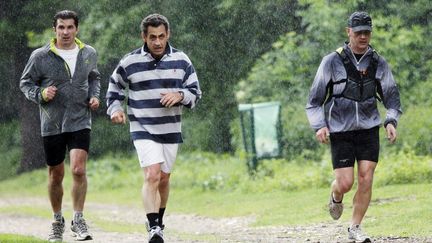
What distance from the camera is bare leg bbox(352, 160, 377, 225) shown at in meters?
9.60

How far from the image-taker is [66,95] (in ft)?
34.9

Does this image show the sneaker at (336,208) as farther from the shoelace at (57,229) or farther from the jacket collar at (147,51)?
the shoelace at (57,229)

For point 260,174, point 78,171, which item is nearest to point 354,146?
point 78,171

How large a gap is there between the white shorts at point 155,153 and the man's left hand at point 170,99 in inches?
13.9

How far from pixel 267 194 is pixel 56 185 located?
756cm

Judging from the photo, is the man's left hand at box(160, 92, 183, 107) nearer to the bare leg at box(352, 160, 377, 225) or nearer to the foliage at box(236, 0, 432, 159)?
the bare leg at box(352, 160, 377, 225)

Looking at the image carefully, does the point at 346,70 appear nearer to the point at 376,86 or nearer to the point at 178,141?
the point at 376,86

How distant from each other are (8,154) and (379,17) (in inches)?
664

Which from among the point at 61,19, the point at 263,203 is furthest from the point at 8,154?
the point at 61,19

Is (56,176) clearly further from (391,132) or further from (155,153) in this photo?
(391,132)

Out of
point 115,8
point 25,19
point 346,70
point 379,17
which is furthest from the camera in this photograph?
point 25,19

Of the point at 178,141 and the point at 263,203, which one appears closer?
the point at 178,141

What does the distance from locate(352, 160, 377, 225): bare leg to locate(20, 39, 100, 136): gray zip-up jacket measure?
2.57m

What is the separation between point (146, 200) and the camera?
9.57 metres
